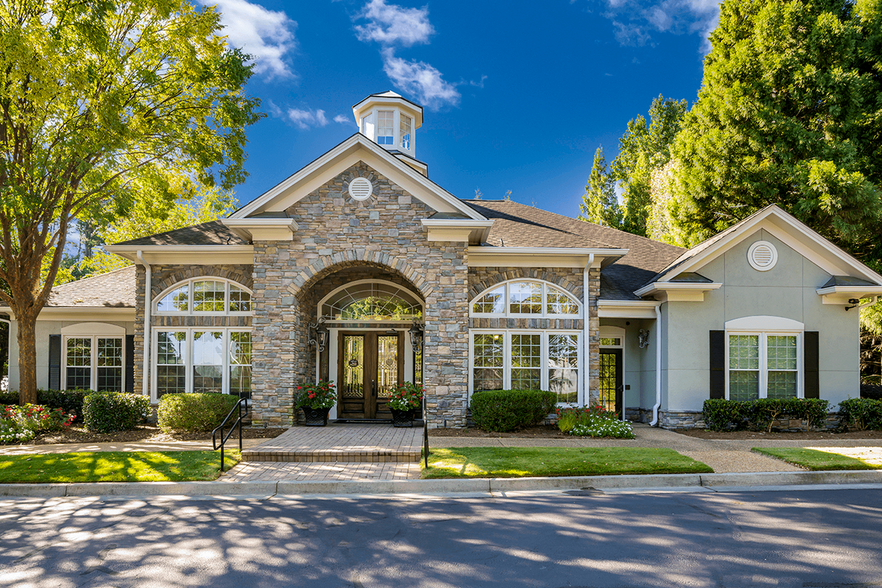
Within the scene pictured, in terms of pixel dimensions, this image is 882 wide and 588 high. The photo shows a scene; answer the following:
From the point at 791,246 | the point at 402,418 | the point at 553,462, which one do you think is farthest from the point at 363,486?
the point at 791,246

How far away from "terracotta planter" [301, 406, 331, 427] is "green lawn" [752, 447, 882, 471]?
29.6 feet

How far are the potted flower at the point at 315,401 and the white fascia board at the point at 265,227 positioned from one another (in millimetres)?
3506

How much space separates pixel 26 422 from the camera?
1207 centimetres

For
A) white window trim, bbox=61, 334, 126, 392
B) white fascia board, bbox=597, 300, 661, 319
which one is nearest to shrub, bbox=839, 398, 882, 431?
white fascia board, bbox=597, 300, 661, 319

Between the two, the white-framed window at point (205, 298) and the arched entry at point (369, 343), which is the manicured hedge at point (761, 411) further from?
the white-framed window at point (205, 298)

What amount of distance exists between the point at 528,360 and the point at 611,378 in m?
3.19

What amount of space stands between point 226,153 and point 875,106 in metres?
18.3

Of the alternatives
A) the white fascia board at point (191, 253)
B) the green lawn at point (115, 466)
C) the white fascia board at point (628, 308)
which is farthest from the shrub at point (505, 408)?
the white fascia board at point (191, 253)

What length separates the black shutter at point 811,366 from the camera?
13.5m

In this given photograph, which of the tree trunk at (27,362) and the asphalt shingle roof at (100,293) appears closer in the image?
the tree trunk at (27,362)

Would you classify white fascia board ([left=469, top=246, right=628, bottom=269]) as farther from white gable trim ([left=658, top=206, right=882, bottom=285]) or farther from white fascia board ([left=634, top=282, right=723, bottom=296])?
white gable trim ([left=658, top=206, right=882, bottom=285])

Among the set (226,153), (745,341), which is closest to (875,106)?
(745,341)

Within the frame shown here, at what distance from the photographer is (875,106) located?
15.9m

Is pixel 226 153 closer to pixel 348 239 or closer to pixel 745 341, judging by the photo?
pixel 348 239
